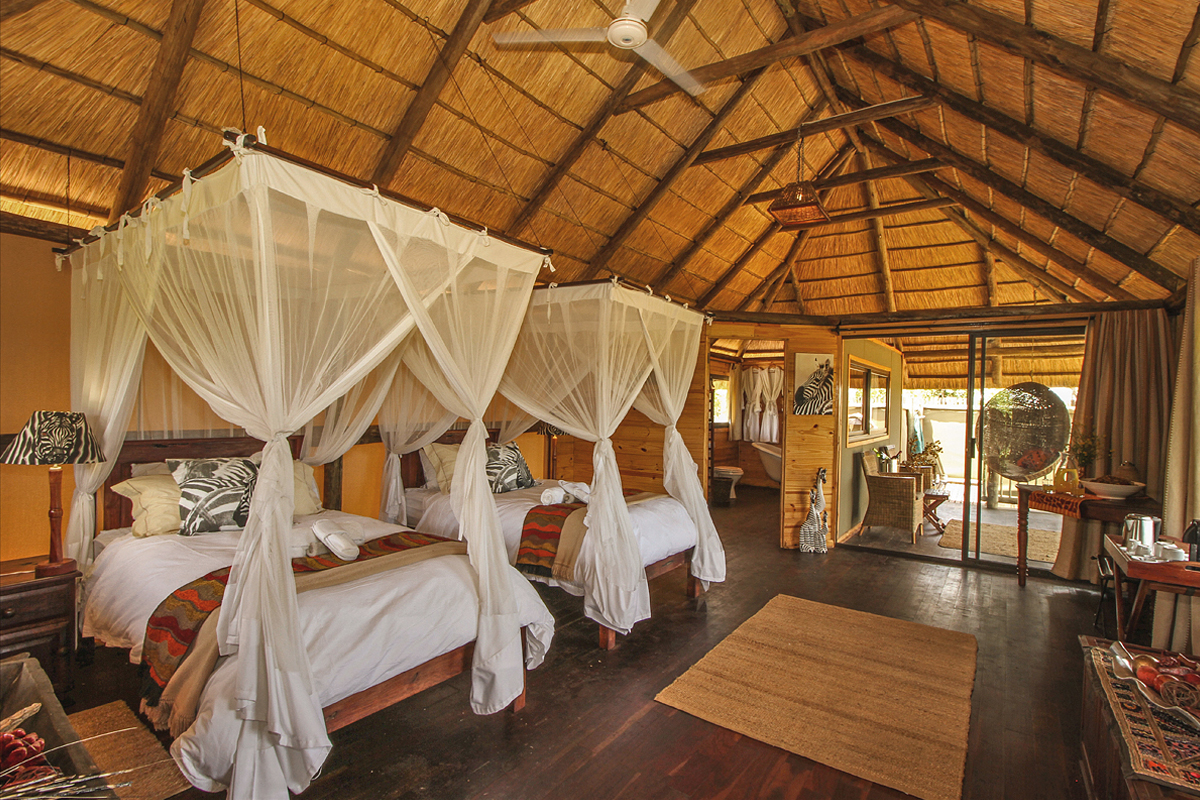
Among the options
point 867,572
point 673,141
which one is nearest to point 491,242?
point 673,141

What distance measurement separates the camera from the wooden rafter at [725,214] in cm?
663

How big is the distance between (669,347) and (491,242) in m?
1.91

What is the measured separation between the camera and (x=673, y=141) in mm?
5758

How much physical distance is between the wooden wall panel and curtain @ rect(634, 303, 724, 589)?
4.44 ft

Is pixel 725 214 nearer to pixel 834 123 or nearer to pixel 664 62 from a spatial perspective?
pixel 834 123

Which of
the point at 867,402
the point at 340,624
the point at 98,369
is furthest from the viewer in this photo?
the point at 867,402

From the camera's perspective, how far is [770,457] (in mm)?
9070

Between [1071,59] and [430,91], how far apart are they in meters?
3.57

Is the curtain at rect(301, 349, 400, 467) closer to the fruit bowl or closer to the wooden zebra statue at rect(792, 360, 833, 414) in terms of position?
the wooden zebra statue at rect(792, 360, 833, 414)

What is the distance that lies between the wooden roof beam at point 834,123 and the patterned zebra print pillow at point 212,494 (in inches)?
189

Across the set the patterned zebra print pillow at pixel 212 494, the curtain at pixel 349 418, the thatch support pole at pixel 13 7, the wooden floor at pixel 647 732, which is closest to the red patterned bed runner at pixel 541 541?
the wooden floor at pixel 647 732

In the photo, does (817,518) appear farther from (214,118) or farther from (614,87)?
(214,118)

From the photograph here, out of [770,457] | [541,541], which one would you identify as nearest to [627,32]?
[541,541]

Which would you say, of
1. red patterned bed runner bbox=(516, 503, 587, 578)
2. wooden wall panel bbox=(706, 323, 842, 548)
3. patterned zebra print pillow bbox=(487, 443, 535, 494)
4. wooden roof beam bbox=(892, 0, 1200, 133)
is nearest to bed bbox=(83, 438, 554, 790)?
red patterned bed runner bbox=(516, 503, 587, 578)
